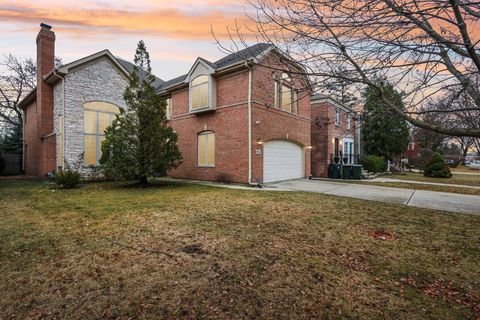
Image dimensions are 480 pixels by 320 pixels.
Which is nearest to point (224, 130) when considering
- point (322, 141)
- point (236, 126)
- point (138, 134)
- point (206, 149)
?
point (236, 126)

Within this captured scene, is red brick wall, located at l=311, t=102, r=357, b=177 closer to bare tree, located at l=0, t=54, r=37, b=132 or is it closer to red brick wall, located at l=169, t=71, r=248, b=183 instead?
red brick wall, located at l=169, t=71, r=248, b=183

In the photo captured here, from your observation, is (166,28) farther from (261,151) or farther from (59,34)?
(59,34)

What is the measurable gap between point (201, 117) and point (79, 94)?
256 inches

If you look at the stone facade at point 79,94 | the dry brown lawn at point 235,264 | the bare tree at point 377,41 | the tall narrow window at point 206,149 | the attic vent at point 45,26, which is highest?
the attic vent at point 45,26

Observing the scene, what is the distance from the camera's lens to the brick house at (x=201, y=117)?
1170cm

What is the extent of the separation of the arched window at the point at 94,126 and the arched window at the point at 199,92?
4928 mm

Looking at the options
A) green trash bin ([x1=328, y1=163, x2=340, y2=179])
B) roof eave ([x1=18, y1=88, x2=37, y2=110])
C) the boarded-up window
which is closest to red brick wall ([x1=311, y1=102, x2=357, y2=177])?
green trash bin ([x1=328, y1=163, x2=340, y2=179])

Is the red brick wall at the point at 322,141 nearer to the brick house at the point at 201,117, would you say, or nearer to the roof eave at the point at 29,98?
the brick house at the point at 201,117

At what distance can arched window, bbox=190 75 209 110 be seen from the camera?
1304cm

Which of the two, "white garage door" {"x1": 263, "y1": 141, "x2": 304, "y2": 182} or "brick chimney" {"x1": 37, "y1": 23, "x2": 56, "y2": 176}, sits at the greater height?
"brick chimney" {"x1": 37, "y1": 23, "x2": 56, "y2": 176}

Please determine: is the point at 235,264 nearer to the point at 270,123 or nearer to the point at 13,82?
the point at 270,123

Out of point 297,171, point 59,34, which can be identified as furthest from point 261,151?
point 59,34

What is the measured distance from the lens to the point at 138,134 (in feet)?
33.9

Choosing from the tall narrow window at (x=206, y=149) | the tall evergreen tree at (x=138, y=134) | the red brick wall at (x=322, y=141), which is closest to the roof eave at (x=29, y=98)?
the tall evergreen tree at (x=138, y=134)
